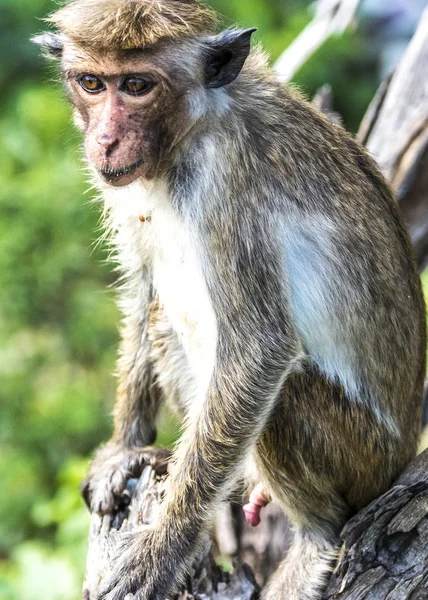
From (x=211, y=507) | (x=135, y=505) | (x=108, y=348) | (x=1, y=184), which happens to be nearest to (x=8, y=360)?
(x=108, y=348)

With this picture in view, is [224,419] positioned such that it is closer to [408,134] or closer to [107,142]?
[107,142]

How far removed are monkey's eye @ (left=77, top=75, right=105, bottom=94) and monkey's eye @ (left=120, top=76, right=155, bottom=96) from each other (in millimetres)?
119

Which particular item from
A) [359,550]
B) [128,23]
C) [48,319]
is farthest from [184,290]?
[48,319]

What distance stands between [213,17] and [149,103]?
69 centimetres

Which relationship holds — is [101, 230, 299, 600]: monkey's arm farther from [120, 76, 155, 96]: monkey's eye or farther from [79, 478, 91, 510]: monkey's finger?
[79, 478, 91, 510]: monkey's finger

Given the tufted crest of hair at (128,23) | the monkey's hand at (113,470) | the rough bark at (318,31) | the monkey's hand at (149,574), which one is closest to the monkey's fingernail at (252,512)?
the monkey's hand at (113,470)

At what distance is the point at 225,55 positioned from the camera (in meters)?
4.30

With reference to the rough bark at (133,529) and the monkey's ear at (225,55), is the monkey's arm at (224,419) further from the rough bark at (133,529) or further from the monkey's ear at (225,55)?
the monkey's ear at (225,55)

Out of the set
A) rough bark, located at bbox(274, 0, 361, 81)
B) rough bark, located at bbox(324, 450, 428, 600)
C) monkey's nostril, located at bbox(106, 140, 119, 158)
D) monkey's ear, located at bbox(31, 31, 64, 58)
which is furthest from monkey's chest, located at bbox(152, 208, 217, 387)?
rough bark, located at bbox(274, 0, 361, 81)

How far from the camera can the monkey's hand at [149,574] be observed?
450cm

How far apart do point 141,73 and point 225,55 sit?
17.3 inches

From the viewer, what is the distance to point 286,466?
4551mm

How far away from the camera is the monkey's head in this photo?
160 inches

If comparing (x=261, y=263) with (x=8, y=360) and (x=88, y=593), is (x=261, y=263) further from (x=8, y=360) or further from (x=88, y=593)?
(x=8, y=360)
